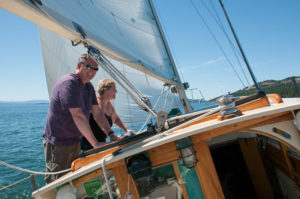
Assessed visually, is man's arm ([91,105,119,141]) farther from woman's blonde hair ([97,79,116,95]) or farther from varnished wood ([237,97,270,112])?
varnished wood ([237,97,270,112])

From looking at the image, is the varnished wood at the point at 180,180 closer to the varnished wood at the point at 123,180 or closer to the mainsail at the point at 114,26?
the varnished wood at the point at 123,180

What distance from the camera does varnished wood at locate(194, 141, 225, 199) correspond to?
63.5 inches

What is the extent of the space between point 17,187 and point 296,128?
6.55 meters

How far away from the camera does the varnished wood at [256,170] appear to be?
2.94 metres

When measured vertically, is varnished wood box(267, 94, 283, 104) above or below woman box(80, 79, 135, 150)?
below

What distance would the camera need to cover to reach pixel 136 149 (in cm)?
140

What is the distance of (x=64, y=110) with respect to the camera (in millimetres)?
1963

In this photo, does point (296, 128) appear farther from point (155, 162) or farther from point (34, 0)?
point (34, 0)

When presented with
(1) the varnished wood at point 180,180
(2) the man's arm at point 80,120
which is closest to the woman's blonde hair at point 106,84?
(2) the man's arm at point 80,120

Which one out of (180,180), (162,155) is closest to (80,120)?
(162,155)

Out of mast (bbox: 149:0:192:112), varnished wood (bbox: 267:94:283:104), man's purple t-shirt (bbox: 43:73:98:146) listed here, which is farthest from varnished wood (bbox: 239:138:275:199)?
man's purple t-shirt (bbox: 43:73:98:146)

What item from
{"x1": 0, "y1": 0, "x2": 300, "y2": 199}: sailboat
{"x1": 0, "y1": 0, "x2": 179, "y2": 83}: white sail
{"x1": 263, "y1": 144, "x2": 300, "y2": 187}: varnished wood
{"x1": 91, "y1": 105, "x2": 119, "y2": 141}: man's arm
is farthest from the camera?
{"x1": 91, "y1": 105, "x2": 119, "y2": 141}: man's arm

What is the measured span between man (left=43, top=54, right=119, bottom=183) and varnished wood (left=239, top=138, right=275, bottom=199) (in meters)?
2.23

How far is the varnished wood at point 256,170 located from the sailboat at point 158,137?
0.5 inches
